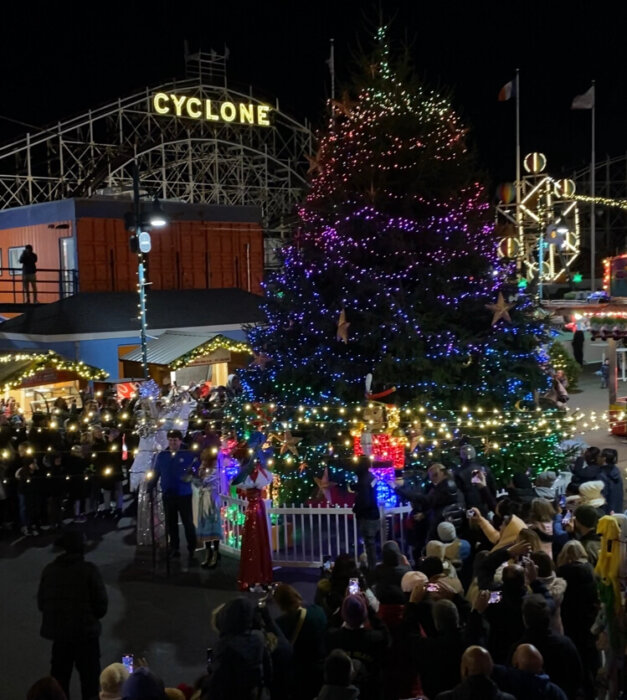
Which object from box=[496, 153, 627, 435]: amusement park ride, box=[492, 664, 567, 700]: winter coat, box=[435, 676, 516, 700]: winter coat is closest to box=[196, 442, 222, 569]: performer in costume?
box=[496, 153, 627, 435]: amusement park ride

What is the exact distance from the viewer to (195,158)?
3784cm

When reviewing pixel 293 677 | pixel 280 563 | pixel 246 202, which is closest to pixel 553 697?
pixel 293 677

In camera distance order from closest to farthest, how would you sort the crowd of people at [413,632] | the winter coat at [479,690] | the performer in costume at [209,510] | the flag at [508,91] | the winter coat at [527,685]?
the winter coat at [479,690] < the winter coat at [527,685] < the crowd of people at [413,632] < the performer in costume at [209,510] < the flag at [508,91]

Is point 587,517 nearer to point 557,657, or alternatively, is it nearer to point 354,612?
point 557,657

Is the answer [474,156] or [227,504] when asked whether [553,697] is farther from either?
[474,156]

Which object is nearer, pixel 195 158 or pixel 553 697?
pixel 553 697

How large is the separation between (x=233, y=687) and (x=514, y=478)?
605 centimetres

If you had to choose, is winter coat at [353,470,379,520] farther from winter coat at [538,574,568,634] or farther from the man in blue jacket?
winter coat at [538,574,568,634]

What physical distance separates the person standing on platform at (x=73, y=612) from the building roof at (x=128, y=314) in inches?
545

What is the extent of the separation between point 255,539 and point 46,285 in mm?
17902

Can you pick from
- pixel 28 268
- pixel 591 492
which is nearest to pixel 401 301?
pixel 591 492

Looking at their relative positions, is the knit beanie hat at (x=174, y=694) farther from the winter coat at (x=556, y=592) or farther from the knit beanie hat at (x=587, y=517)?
the knit beanie hat at (x=587, y=517)

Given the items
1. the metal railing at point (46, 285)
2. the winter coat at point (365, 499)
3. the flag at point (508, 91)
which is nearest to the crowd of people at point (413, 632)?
the winter coat at point (365, 499)

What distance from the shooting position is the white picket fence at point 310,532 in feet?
31.0
